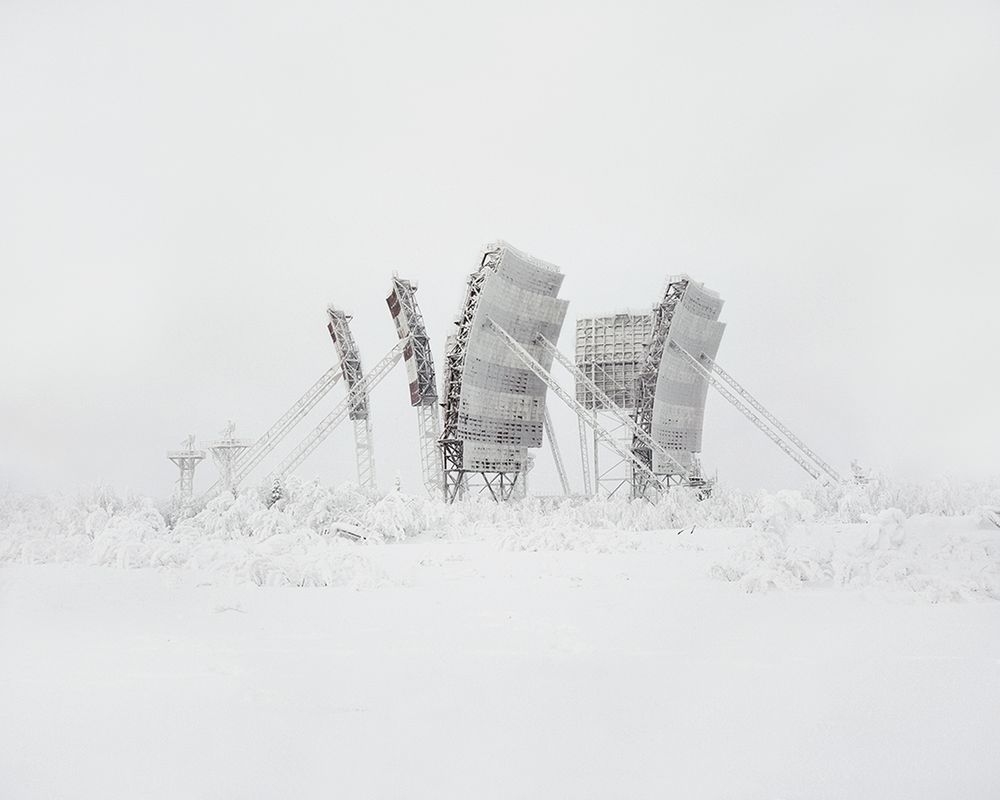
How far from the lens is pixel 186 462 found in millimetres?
5855

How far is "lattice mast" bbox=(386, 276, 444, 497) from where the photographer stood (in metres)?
9.07

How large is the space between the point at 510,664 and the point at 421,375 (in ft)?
29.6

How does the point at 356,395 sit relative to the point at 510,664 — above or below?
above

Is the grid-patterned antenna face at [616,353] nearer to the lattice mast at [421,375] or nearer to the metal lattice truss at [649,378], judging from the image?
the metal lattice truss at [649,378]

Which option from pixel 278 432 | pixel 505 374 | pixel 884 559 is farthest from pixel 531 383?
pixel 884 559

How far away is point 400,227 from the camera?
18.6 feet

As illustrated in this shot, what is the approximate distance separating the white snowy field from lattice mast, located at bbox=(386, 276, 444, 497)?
366cm

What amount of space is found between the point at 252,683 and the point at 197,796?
666 mm

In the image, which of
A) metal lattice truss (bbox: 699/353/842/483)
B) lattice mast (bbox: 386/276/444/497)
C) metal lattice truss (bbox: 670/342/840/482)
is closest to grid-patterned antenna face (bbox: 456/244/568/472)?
lattice mast (bbox: 386/276/444/497)

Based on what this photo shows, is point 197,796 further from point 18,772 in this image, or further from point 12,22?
point 12,22

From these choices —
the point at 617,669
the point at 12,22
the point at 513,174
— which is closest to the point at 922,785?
the point at 617,669

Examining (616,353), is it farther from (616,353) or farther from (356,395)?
(356,395)

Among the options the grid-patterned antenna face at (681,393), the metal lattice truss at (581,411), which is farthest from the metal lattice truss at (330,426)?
the grid-patterned antenna face at (681,393)

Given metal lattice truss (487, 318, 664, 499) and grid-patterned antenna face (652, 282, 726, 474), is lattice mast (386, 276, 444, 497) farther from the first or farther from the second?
grid-patterned antenna face (652, 282, 726, 474)
